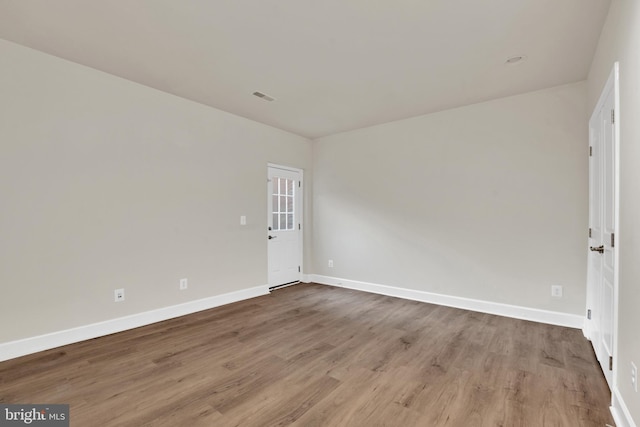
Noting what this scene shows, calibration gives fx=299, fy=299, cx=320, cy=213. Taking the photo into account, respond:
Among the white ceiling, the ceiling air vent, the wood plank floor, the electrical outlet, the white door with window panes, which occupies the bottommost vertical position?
the wood plank floor

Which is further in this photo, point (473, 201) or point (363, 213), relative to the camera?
point (363, 213)

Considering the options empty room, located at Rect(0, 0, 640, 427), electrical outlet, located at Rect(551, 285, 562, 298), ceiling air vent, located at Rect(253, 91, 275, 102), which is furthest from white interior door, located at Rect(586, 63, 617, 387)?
ceiling air vent, located at Rect(253, 91, 275, 102)

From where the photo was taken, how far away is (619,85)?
1879 millimetres

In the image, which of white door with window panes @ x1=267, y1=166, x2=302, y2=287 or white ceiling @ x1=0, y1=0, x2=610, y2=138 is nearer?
white ceiling @ x1=0, y1=0, x2=610, y2=138

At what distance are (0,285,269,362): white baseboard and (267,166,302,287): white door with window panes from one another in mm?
920

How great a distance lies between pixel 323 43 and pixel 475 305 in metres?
3.62

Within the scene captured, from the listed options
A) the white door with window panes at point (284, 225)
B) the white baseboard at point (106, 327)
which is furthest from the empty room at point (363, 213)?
the white door with window panes at point (284, 225)

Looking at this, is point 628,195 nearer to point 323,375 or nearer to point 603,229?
point 603,229

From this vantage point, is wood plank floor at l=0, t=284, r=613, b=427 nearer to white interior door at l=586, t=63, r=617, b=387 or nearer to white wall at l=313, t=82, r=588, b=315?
white interior door at l=586, t=63, r=617, b=387

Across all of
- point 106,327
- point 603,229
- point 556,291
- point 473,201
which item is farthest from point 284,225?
point 603,229

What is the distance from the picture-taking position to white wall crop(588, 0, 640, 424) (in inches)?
60.7

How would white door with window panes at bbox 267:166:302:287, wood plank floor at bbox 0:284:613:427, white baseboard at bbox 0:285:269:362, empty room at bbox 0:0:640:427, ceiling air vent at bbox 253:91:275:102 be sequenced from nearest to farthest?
wood plank floor at bbox 0:284:613:427 < empty room at bbox 0:0:640:427 < white baseboard at bbox 0:285:269:362 < ceiling air vent at bbox 253:91:275:102 < white door with window panes at bbox 267:166:302:287

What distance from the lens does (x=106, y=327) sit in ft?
10.3

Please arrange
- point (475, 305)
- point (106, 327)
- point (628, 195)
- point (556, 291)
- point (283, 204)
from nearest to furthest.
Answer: point (628, 195), point (106, 327), point (556, 291), point (475, 305), point (283, 204)
